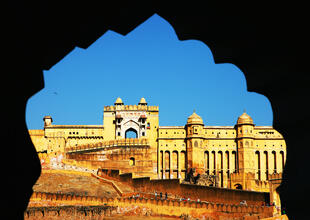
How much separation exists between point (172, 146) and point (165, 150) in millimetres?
918

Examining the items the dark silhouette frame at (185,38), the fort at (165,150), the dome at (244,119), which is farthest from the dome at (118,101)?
the dark silhouette frame at (185,38)

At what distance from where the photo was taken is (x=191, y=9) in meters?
3.09

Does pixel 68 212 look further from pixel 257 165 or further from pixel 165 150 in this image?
pixel 257 165

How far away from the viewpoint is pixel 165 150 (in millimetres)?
44500

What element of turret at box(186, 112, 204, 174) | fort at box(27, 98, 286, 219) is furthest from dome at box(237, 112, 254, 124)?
turret at box(186, 112, 204, 174)

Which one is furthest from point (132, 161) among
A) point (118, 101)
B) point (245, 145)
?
point (245, 145)

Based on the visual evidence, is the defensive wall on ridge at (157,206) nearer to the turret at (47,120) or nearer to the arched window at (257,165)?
the arched window at (257,165)

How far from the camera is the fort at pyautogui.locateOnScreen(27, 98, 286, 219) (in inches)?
1549

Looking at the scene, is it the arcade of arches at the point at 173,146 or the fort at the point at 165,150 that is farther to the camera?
the arcade of arches at the point at 173,146

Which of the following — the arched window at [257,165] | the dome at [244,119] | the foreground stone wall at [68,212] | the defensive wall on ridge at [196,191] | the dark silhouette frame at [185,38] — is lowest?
the foreground stone wall at [68,212]

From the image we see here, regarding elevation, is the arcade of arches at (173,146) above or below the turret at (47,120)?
below

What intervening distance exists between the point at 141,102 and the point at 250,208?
24255mm

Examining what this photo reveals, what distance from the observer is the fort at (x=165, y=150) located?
39344 millimetres

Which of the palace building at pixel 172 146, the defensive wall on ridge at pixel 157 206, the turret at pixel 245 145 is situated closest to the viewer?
the defensive wall on ridge at pixel 157 206
